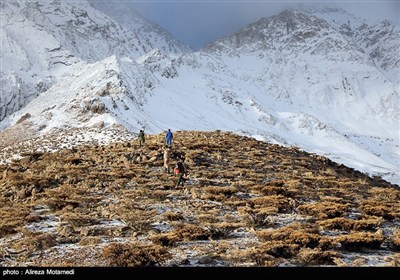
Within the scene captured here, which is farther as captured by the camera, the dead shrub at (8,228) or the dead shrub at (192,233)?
the dead shrub at (8,228)

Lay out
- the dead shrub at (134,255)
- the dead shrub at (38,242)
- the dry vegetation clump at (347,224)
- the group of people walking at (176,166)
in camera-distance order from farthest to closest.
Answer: the group of people walking at (176,166), the dry vegetation clump at (347,224), the dead shrub at (38,242), the dead shrub at (134,255)

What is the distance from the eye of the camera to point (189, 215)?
2014 centimetres

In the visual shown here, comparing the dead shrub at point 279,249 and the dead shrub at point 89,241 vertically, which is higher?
the dead shrub at point 279,249

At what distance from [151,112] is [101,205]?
116264mm

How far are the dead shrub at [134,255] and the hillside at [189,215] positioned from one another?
0.11ft

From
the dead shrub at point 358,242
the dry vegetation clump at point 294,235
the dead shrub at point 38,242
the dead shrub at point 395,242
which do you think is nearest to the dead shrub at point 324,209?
the dry vegetation clump at point 294,235

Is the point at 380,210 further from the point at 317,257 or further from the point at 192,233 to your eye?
the point at 192,233

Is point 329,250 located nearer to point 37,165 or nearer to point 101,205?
point 101,205

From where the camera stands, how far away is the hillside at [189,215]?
48.9 ft

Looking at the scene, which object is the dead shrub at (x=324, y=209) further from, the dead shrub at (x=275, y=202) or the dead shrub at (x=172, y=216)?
the dead shrub at (x=172, y=216)

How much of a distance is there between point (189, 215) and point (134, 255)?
6246mm

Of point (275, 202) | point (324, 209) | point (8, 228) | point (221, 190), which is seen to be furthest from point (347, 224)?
point (8, 228)

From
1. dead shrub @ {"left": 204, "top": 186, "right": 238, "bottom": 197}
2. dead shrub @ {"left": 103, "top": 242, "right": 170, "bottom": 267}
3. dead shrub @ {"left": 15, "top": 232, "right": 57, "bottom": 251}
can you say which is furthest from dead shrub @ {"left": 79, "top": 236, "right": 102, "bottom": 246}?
dead shrub @ {"left": 204, "top": 186, "right": 238, "bottom": 197}

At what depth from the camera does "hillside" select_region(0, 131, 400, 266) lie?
14.9m
